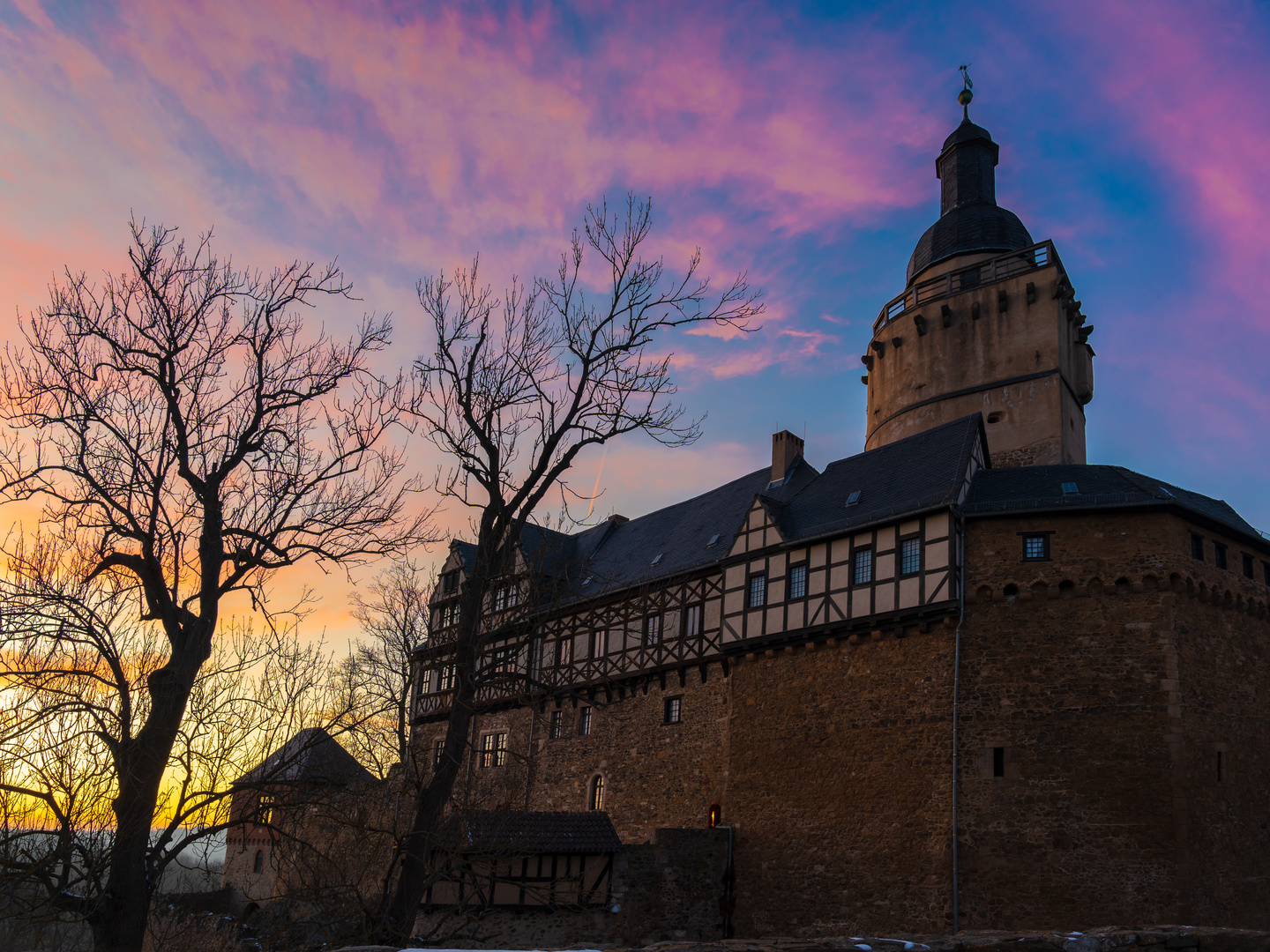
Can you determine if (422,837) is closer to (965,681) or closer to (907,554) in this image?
(965,681)

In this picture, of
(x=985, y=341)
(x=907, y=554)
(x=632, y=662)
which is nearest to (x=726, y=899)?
(x=632, y=662)

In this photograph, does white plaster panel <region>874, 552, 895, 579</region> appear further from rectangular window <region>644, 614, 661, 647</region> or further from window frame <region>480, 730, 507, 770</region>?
window frame <region>480, 730, 507, 770</region>

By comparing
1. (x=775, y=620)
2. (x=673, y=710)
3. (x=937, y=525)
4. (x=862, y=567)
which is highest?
(x=937, y=525)

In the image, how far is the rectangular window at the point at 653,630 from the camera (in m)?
24.5

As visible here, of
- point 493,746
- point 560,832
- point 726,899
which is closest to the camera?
point 726,899

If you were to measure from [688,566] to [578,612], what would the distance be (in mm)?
4305

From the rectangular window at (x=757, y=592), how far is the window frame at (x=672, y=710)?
3.25 meters

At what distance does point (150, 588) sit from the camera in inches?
354

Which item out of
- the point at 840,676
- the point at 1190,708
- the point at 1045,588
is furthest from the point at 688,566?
the point at 1190,708

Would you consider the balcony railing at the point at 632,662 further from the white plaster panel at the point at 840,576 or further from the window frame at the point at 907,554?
the window frame at the point at 907,554

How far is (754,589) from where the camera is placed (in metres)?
22.2

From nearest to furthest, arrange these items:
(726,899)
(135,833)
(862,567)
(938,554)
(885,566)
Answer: (135,833)
(938,554)
(885,566)
(862,567)
(726,899)

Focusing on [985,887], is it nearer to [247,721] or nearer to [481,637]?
[481,637]

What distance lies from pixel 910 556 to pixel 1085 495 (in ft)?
11.2
